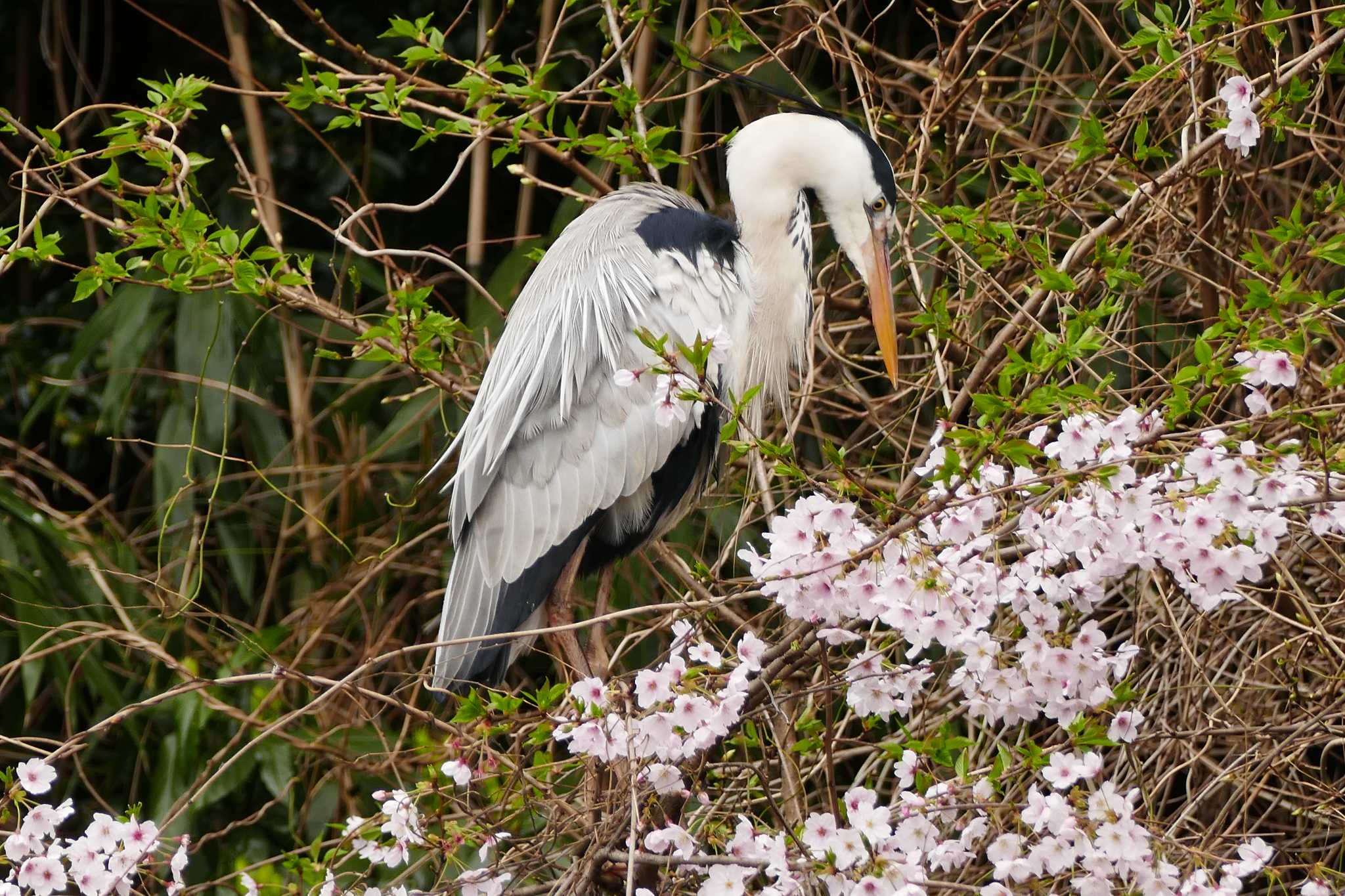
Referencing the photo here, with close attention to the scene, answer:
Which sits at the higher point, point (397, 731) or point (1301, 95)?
point (1301, 95)

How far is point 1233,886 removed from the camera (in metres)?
1.42

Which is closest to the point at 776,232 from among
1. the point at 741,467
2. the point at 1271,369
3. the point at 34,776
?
the point at 741,467

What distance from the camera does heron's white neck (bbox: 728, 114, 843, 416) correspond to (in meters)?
2.41

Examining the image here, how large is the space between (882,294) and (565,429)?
0.54 m

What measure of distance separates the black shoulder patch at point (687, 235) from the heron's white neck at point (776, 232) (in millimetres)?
62

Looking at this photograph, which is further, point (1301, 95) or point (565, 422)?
point (565, 422)

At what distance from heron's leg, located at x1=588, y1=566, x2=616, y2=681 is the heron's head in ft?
2.08

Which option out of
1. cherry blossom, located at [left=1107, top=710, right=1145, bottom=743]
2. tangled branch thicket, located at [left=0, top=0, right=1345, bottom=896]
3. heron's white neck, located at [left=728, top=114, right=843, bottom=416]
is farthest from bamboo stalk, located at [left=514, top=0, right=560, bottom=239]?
cherry blossom, located at [left=1107, top=710, right=1145, bottom=743]

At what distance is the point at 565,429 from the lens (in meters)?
2.43

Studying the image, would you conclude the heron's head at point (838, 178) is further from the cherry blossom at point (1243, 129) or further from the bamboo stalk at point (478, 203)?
the bamboo stalk at point (478, 203)

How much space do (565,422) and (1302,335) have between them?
125 centimetres

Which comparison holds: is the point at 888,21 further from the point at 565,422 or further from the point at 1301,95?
the point at 1301,95

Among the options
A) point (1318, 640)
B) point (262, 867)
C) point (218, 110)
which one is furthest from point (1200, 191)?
point (218, 110)

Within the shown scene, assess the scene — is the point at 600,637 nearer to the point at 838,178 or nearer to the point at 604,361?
the point at 604,361
